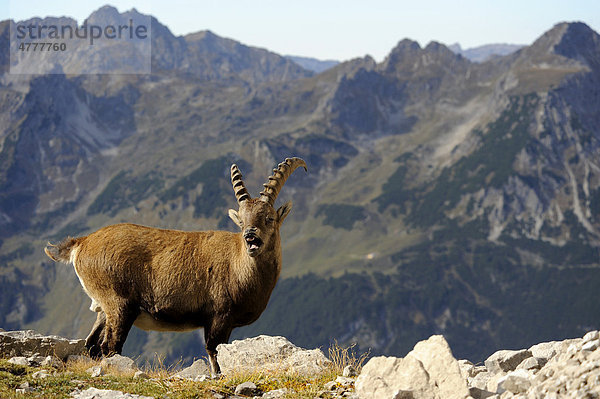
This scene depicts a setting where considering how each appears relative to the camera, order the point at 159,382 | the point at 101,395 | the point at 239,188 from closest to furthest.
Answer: the point at 101,395 < the point at 159,382 < the point at 239,188

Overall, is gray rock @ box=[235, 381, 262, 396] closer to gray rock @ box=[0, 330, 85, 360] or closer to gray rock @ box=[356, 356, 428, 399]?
gray rock @ box=[356, 356, 428, 399]

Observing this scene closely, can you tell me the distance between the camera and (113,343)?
70.1 ft

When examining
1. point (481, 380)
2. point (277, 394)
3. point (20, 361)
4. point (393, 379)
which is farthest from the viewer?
point (20, 361)

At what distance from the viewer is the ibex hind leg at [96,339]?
72.7ft

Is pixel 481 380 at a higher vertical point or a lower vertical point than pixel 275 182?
lower

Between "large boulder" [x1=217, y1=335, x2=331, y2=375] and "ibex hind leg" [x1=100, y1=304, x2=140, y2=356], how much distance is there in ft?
9.72

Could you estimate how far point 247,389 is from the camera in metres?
16.7

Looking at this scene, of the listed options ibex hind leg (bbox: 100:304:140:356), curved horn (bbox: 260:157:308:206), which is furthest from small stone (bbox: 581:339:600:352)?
ibex hind leg (bbox: 100:304:140:356)

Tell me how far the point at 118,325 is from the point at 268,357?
4974 mm

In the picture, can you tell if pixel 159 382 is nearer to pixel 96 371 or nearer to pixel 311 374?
pixel 96 371

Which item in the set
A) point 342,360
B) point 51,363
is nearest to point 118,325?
point 51,363

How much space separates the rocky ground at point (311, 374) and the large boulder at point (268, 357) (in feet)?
0.11

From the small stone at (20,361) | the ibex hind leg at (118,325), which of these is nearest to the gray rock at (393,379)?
the ibex hind leg at (118,325)

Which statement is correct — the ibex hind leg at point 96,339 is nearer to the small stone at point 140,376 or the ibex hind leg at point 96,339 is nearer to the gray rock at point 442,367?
the small stone at point 140,376
